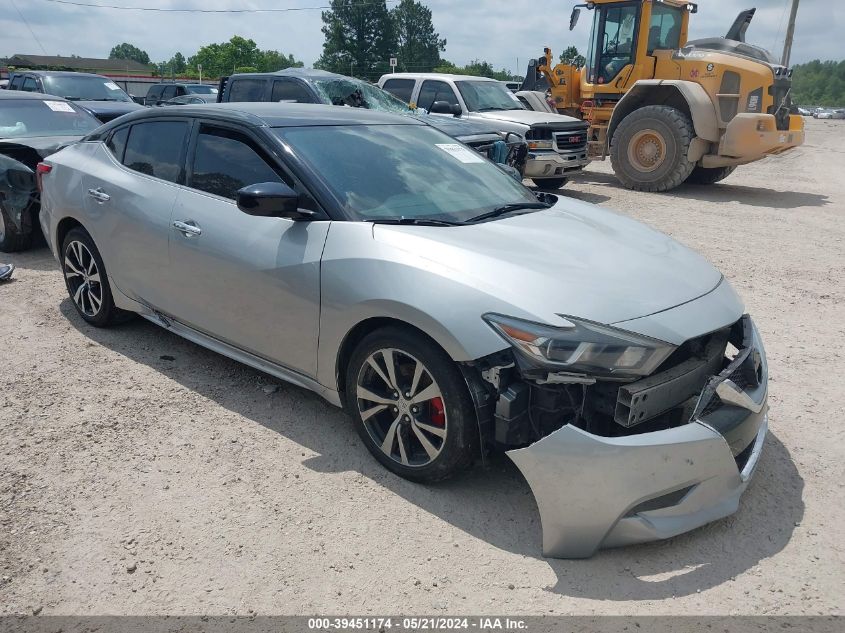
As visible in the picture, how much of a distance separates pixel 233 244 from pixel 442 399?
4.82ft

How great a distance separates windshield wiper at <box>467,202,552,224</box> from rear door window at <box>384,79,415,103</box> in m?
8.54

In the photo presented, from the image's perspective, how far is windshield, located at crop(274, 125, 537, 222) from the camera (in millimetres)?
3342

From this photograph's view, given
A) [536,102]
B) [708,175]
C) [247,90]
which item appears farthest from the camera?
[536,102]

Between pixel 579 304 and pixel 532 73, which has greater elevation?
pixel 532 73

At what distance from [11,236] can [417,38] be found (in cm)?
8899

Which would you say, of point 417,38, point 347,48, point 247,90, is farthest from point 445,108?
point 417,38

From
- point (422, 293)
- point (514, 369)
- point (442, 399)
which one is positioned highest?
point (422, 293)

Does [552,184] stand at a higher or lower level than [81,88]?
lower

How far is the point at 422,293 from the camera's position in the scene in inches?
109

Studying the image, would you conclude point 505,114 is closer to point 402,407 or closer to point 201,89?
point 402,407

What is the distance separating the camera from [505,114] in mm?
11227

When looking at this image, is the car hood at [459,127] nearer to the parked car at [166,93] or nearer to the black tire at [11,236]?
the black tire at [11,236]

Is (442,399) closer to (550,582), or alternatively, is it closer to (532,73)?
(550,582)

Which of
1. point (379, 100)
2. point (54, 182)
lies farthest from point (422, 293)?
point (379, 100)
